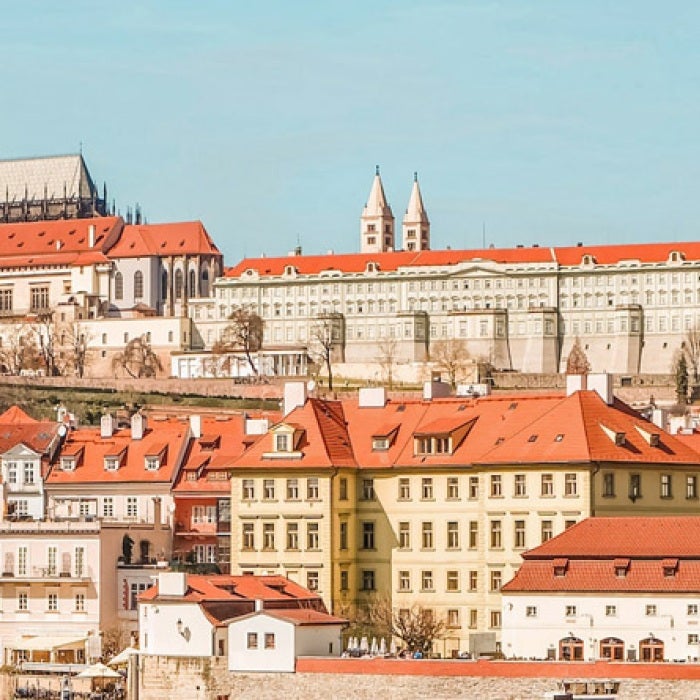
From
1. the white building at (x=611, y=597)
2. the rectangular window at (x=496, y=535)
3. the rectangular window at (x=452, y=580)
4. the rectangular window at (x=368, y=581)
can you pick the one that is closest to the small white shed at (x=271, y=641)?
the white building at (x=611, y=597)

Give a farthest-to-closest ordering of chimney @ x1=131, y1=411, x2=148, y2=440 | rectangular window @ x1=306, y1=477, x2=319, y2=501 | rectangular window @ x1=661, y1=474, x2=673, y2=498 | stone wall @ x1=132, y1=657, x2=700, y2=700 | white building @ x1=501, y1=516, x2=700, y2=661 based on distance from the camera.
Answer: chimney @ x1=131, y1=411, x2=148, y2=440 → rectangular window @ x1=306, y1=477, x2=319, y2=501 → rectangular window @ x1=661, y1=474, x2=673, y2=498 → white building @ x1=501, y1=516, x2=700, y2=661 → stone wall @ x1=132, y1=657, x2=700, y2=700

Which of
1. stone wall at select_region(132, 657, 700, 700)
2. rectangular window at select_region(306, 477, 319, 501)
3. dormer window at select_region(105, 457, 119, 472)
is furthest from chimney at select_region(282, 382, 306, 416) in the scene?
stone wall at select_region(132, 657, 700, 700)

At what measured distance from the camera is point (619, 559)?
70.6 m

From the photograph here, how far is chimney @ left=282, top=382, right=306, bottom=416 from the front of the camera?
83812mm

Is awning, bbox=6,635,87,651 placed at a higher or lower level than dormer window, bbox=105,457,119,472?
lower

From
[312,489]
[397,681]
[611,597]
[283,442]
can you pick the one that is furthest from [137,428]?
[397,681]

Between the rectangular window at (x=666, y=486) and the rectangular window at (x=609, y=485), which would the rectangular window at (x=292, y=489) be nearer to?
the rectangular window at (x=609, y=485)

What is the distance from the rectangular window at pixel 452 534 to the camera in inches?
3100

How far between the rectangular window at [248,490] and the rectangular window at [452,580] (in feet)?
21.2

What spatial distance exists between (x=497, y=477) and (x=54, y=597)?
534 inches

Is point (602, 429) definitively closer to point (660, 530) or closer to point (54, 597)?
point (660, 530)

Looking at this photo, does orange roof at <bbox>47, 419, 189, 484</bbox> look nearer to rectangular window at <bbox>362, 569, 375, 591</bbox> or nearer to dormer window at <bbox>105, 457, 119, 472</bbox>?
dormer window at <bbox>105, 457, 119, 472</bbox>

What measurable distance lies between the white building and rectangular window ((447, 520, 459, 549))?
6462 millimetres

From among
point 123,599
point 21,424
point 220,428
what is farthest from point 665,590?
point 21,424
